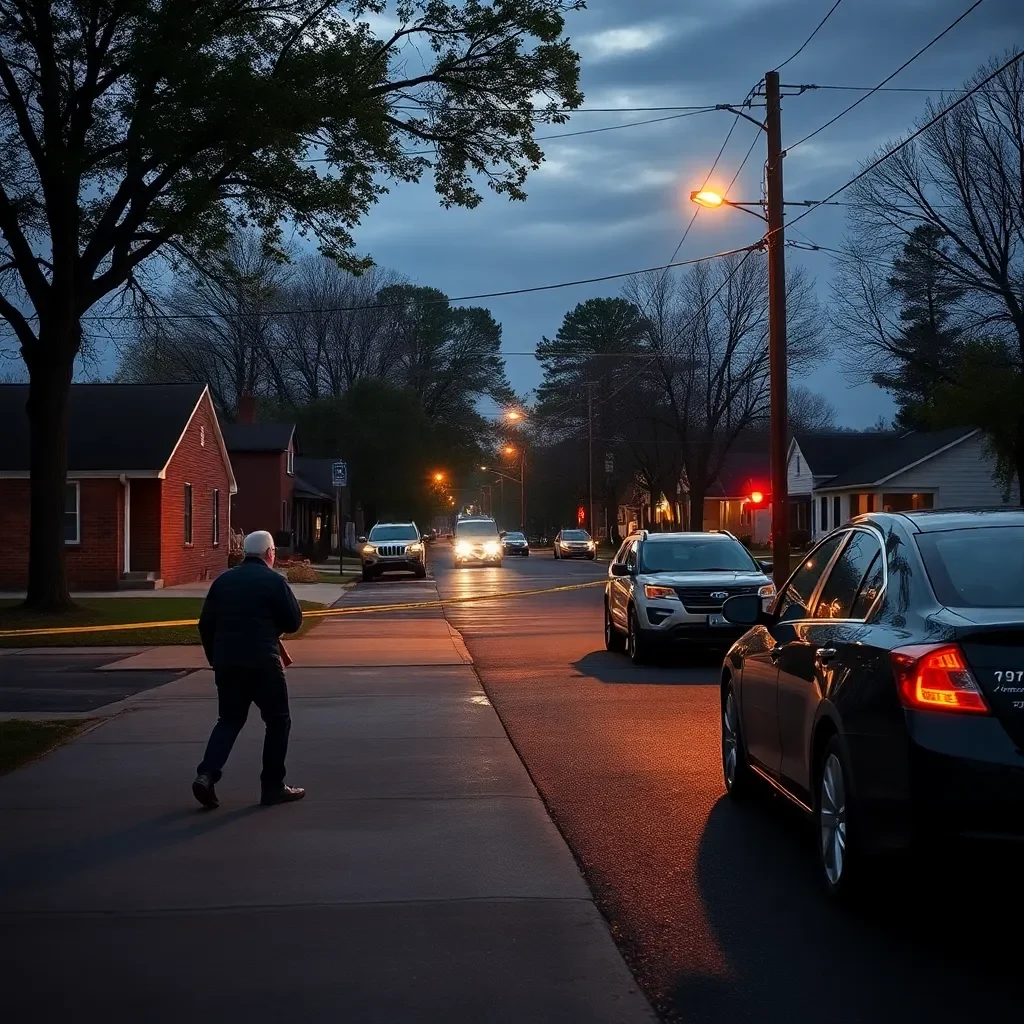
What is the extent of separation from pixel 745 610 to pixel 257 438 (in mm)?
47516

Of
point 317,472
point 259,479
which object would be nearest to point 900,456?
point 259,479

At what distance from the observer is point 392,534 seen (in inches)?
1750

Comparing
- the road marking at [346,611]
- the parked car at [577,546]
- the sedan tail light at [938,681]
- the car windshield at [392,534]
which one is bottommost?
the road marking at [346,611]

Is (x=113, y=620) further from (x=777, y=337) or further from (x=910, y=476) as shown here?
(x=910, y=476)

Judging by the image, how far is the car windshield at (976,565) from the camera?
5.63 m

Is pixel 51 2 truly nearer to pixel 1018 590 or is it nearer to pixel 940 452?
pixel 1018 590

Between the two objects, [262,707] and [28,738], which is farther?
[28,738]

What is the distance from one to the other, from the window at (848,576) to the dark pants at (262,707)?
333 cm

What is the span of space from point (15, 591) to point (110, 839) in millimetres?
26185

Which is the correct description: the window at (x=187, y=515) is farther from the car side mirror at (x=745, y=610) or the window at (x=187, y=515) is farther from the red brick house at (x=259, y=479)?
the car side mirror at (x=745, y=610)

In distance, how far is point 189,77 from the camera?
68.3ft

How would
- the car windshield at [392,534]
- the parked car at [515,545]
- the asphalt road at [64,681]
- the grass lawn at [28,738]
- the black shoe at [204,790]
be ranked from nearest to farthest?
the black shoe at [204,790], the grass lawn at [28,738], the asphalt road at [64,681], the car windshield at [392,534], the parked car at [515,545]

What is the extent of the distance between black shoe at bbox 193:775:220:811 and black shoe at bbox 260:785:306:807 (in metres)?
0.33

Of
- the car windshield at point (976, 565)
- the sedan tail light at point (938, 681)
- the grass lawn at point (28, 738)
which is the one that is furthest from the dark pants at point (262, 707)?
the sedan tail light at point (938, 681)
